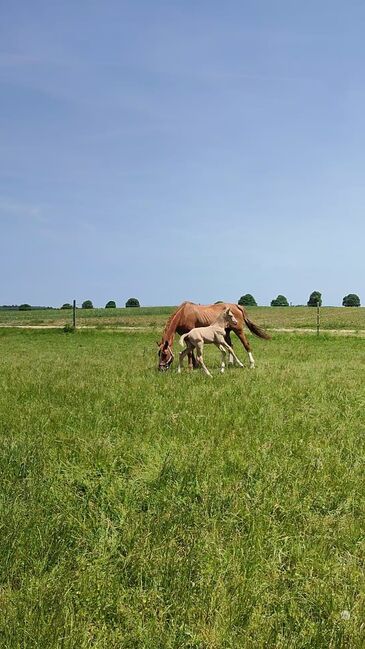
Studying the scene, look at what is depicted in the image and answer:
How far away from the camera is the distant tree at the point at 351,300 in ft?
291

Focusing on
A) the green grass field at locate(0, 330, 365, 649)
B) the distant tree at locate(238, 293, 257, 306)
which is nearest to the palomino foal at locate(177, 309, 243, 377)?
the green grass field at locate(0, 330, 365, 649)

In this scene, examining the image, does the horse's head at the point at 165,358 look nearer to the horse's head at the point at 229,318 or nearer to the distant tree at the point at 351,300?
the horse's head at the point at 229,318

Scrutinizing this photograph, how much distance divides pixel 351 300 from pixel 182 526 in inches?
3532

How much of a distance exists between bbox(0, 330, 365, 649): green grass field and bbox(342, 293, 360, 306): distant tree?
8464cm

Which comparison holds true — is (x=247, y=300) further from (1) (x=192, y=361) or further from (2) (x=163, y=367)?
(2) (x=163, y=367)

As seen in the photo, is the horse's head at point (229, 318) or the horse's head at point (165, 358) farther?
the horse's head at point (229, 318)

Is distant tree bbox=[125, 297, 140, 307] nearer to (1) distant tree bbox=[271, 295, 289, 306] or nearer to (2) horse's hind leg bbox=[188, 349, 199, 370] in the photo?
(1) distant tree bbox=[271, 295, 289, 306]

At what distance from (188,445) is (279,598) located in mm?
2868

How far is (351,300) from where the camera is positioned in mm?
89125

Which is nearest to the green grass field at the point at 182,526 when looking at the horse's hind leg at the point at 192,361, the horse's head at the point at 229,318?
the horse's hind leg at the point at 192,361

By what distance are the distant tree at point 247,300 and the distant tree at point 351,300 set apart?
52.2 ft

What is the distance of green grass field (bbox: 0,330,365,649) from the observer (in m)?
2.88

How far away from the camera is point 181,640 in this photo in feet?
9.04

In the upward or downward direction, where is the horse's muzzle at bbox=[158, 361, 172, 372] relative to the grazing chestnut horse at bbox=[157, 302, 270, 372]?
downward
